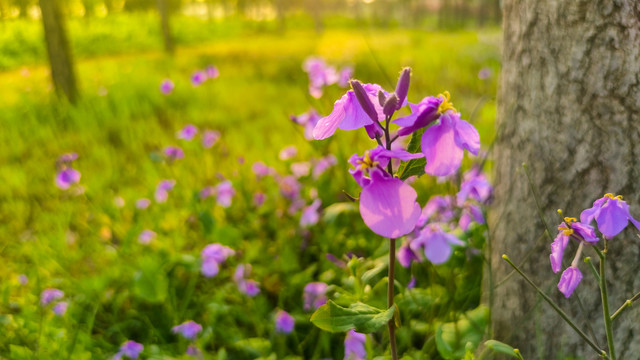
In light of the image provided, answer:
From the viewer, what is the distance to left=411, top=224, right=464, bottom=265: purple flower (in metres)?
Result: 1.19

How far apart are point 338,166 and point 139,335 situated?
3.22 feet

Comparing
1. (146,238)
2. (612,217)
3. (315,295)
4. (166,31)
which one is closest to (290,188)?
(146,238)

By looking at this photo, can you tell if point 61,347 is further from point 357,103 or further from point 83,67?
point 83,67

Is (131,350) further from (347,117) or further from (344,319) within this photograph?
(347,117)

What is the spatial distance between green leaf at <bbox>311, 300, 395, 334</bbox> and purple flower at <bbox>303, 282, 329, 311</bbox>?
773mm

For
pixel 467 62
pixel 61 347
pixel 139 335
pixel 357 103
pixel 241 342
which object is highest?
pixel 357 103

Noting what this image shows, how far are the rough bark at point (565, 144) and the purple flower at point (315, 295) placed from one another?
0.50 meters

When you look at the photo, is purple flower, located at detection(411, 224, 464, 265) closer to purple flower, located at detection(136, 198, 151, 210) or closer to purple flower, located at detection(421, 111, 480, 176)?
purple flower, located at detection(421, 111, 480, 176)

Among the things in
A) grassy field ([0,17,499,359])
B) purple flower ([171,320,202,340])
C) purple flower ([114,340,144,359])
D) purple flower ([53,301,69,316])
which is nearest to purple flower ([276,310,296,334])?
grassy field ([0,17,499,359])

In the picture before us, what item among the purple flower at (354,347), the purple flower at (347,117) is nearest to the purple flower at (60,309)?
the purple flower at (354,347)

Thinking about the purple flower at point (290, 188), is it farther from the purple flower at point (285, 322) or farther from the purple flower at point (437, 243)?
the purple flower at point (437, 243)

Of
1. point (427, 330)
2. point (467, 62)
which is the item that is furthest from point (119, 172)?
point (467, 62)

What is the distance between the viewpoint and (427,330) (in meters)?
1.41

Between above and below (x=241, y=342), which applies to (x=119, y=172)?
below
